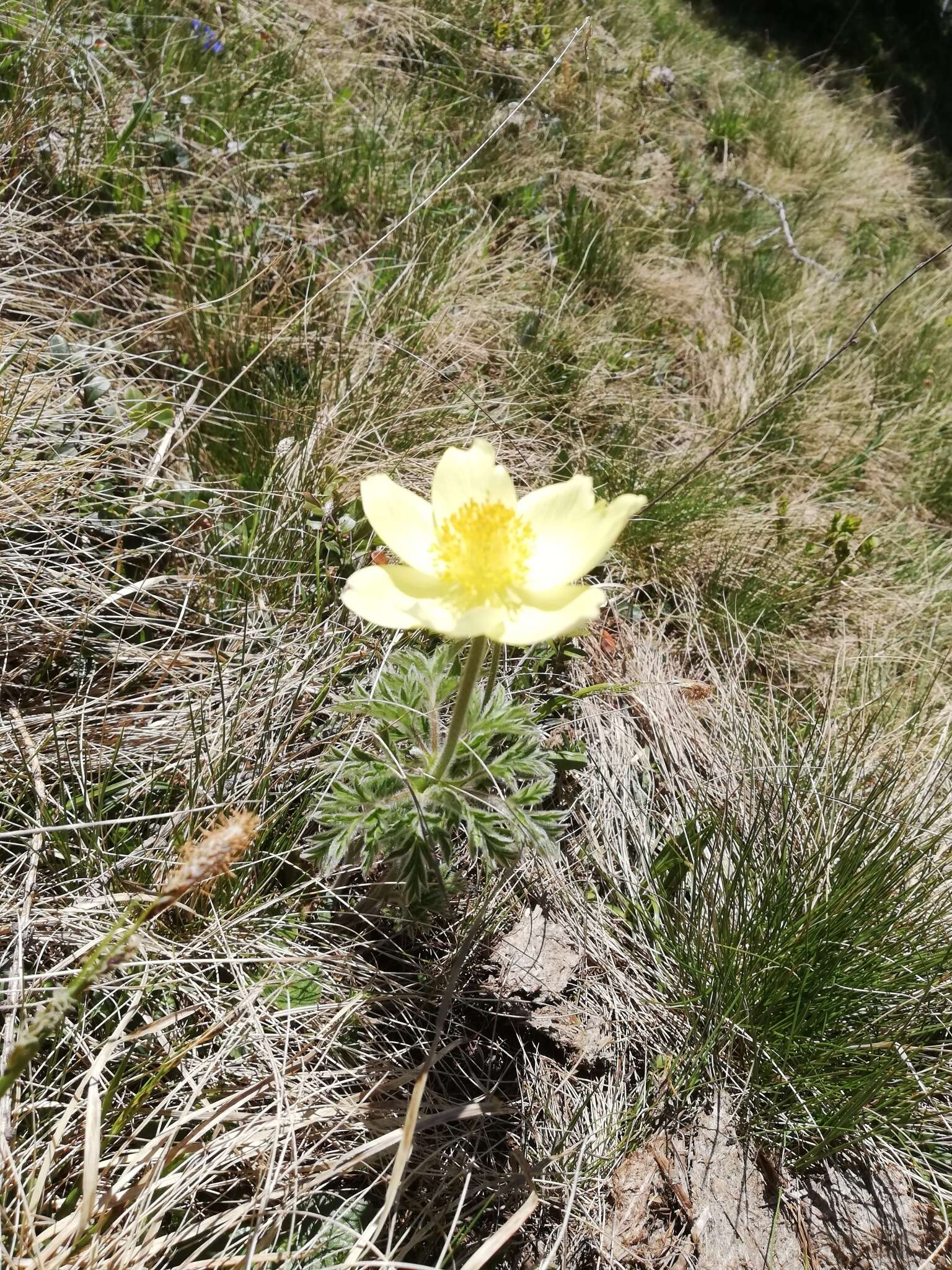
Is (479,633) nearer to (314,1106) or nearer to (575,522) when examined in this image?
(575,522)

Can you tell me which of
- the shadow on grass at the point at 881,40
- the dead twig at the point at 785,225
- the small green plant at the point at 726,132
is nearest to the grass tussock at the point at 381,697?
the dead twig at the point at 785,225

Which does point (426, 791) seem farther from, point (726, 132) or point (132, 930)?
point (726, 132)

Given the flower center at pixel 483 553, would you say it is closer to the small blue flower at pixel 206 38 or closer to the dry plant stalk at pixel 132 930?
the dry plant stalk at pixel 132 930

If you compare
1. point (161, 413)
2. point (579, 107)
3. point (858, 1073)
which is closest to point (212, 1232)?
point (858, 1073)

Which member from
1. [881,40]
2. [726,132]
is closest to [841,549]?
[726,132]

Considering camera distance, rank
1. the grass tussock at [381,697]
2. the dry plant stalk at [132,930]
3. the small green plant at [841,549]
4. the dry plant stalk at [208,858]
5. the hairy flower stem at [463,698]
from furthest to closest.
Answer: the small green plant at [841,549] → the grass tussock at [381,697] → the hairy flower stem at [463,698] → the dry plant stalk at [208,858] → the dry plant stalk at [132,930]

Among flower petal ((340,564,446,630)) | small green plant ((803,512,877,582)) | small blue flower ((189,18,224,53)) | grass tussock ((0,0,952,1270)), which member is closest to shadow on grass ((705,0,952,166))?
grass tussock ((0,0,952,1270))

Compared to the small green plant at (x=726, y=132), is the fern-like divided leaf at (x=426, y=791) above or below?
below
